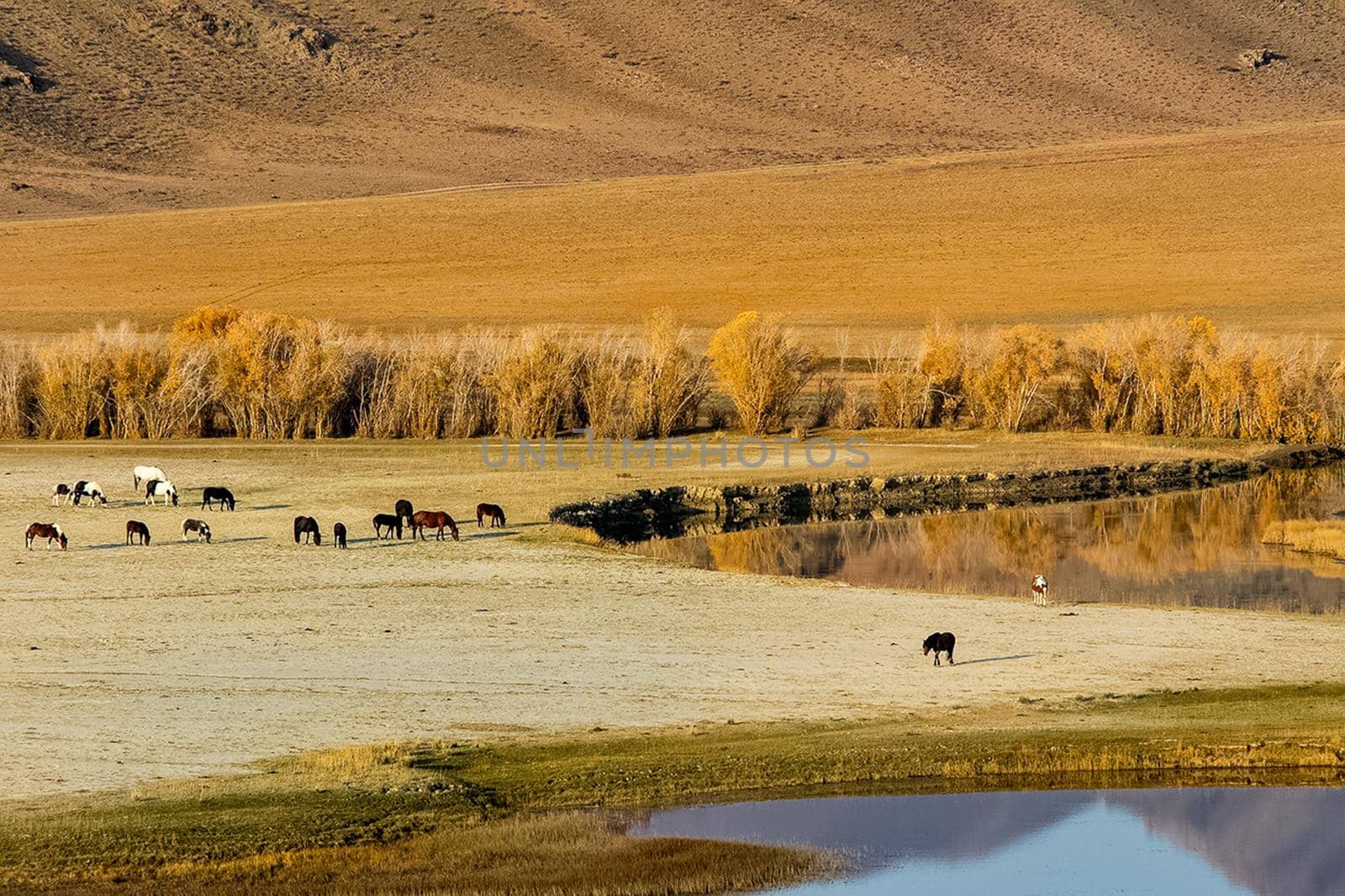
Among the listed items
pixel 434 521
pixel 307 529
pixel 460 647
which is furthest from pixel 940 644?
pixel 307 529

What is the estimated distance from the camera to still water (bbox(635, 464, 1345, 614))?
82.6 ft

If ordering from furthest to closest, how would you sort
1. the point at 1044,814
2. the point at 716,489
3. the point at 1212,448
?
the point at 1212,448 < the point at 716,489 < the point at 1044,814

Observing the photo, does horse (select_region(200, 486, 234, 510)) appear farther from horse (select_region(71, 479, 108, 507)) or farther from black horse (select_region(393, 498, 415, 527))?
black horse (select_region(393, 498, 415, 527))

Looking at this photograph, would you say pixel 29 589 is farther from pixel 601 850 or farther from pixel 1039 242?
pixel 1039 242

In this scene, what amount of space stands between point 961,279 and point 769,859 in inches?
2390

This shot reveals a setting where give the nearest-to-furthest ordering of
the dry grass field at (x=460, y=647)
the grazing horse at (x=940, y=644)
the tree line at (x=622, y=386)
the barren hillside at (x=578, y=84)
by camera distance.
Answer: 1. the dry grass field at (x=460, y=647)
2. the grazing horse at (x=940, y=644)
3. the tree line at (x=622, y=386)
4. the barren hillside at (x=578, y=84)

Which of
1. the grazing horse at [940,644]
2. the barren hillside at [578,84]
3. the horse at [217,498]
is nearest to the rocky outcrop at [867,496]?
the horse at [217,498]

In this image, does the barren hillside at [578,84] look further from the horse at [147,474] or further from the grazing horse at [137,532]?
the grazing horse at [137,532]

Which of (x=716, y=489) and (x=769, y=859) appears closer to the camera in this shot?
(x=769, y=859)

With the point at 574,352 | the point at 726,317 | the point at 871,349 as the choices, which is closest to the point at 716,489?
the point at 574,352

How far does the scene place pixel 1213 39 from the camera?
134875 mm

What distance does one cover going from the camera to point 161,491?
30.8 meters

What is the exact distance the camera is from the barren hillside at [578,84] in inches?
4387

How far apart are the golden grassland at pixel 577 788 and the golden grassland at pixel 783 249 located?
46321mm
